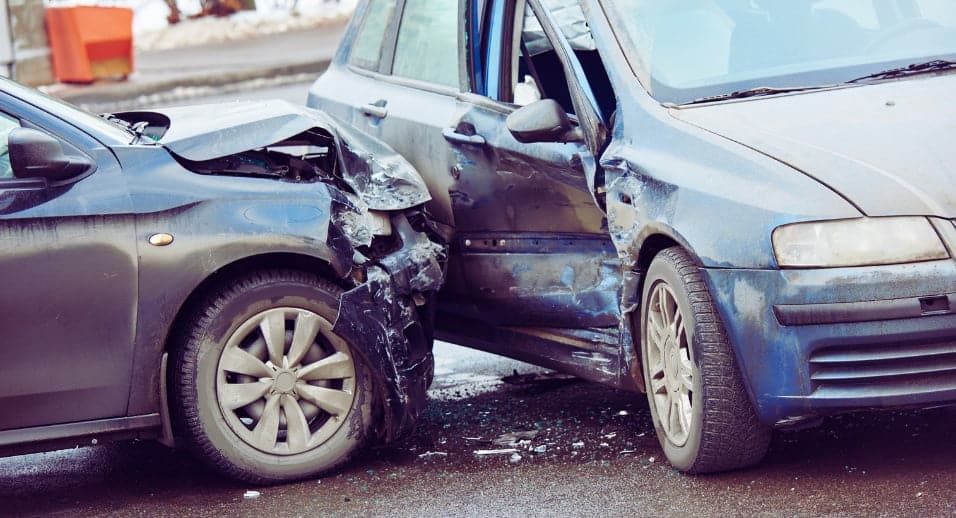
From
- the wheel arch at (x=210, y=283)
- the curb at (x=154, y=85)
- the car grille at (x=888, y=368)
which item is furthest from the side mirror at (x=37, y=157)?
the curb at (x=154, y=85)

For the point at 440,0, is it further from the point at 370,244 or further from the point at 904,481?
the point at 904,481

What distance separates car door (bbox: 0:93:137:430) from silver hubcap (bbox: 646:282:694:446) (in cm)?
172

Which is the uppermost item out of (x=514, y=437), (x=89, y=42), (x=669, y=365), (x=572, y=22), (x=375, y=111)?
(x=572, y=22)

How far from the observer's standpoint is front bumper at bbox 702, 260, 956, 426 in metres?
4.25

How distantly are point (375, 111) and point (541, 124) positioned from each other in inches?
64.7

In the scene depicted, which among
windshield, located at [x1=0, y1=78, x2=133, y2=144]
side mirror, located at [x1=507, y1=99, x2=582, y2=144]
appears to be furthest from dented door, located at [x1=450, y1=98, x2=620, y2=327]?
windshield, located at [x1=0, y1=78, x2=133, y2=144]

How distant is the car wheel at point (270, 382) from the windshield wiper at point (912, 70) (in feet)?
6.34

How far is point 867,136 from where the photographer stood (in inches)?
179

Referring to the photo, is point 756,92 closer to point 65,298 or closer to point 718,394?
point 718,394

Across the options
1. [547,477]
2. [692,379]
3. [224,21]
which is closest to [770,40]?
[692,379]

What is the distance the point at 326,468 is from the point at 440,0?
7.65 ft

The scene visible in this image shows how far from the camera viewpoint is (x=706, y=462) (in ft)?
15.7

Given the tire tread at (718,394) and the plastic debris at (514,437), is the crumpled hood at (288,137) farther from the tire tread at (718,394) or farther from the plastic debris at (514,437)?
the tire tread at (718,394)

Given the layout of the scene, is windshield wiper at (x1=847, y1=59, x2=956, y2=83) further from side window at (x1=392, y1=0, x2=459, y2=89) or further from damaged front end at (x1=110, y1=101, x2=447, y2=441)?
side window at (x1=392, y1=0, x2=459, y2=89)
